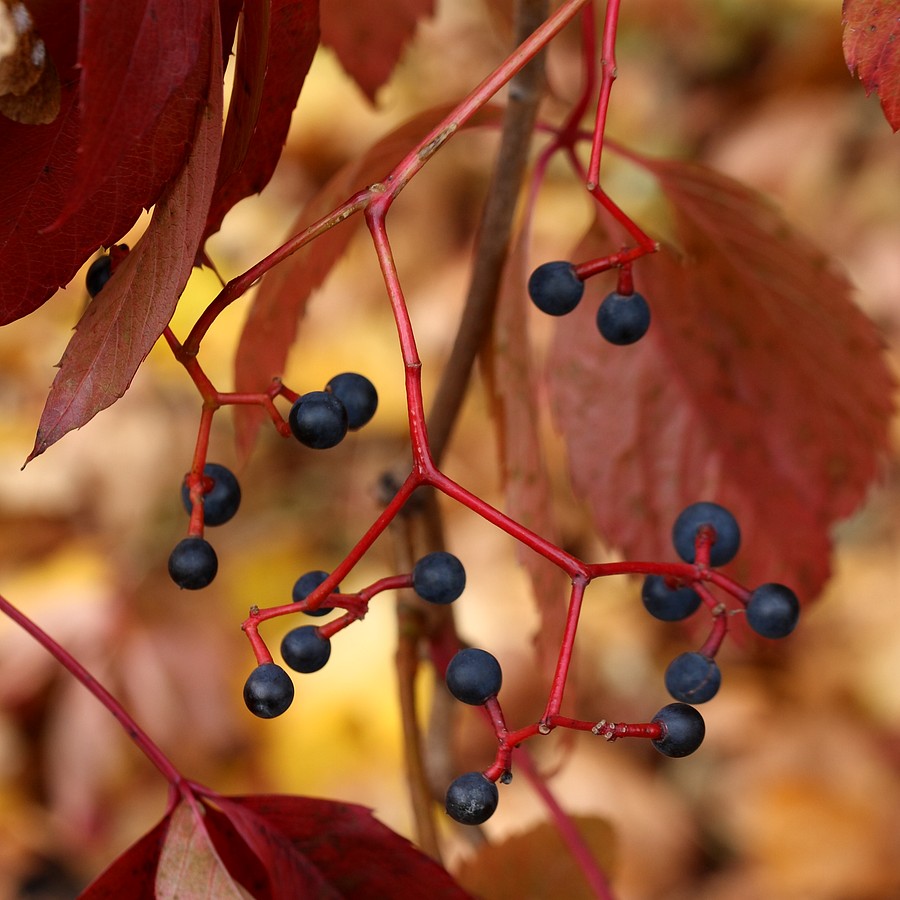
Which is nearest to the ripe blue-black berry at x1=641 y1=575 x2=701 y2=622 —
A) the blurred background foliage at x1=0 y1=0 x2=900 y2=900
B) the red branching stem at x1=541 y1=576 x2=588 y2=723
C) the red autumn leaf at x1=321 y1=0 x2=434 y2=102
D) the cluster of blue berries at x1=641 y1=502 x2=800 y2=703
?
the cluster of blue berries at x1=641 y1=502 x2=800 y2=703

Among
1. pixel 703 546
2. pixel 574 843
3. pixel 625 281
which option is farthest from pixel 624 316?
pixel 574 843

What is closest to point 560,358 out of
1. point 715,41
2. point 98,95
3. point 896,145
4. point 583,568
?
point 583,568

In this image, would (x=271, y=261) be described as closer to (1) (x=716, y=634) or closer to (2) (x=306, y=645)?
(2) (x=306, y=645)

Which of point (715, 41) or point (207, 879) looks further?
point (715, 41)

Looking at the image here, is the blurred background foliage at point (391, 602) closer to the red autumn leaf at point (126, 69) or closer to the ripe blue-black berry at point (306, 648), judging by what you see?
the ripe blue-black berry at point (306, 648)

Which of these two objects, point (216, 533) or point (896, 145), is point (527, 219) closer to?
point (216, 533)
